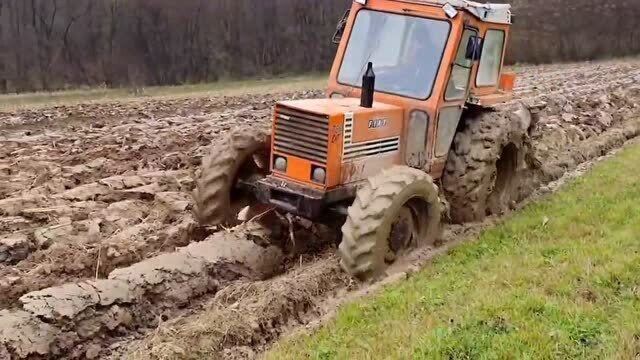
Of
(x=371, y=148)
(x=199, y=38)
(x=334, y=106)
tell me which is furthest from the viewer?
(x=199, y=38)

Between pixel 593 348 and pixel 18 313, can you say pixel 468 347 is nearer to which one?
pixel 593 348

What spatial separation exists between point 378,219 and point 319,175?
29.9 inches

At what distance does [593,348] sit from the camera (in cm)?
473

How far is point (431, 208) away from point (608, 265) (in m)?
1.73

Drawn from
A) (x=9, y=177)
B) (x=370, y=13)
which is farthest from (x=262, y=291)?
(x=9, y=177)

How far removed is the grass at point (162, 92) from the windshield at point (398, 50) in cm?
1484

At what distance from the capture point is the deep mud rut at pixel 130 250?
5.47 metres

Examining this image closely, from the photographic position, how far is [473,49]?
7457 mm

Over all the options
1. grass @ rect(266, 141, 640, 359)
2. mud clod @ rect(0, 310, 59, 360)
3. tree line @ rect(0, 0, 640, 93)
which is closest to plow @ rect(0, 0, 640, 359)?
mud clod @ rect(0, 310, 59, 360)

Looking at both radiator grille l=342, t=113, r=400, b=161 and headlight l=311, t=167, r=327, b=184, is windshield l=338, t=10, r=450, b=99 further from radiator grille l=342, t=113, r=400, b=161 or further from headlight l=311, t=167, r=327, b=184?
headlight l=311, t=167, r=327, b=184

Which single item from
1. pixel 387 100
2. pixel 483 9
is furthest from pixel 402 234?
pixel 483 9

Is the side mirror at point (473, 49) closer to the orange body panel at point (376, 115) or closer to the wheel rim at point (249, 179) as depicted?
the orange body panel at point (376, 115)

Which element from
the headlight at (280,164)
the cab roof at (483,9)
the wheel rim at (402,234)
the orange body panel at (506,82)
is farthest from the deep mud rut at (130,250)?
the cab roof at (483,9)

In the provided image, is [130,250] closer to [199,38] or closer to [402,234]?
[402,234]
